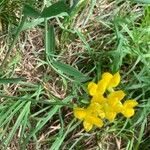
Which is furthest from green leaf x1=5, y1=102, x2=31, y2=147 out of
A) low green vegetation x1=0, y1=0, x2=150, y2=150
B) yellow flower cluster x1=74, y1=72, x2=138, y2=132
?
yellow flower cluster x1=74, y1=72, x2=138, y2=132

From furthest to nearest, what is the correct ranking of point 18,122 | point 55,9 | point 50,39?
point 18,122 < point 50,39 < point 55,9

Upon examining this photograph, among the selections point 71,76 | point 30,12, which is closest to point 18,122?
point 71,76

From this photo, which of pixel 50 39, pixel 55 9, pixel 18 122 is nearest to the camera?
pixel 55 9

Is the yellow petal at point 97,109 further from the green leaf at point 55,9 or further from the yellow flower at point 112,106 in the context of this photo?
the green leaf at point 55,9

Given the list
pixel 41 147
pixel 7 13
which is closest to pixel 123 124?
pixel 41 147

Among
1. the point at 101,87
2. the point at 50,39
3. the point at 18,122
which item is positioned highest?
the point at 50,39

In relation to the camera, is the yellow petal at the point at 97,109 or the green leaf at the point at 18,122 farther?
the green leaf at the point at 18,122

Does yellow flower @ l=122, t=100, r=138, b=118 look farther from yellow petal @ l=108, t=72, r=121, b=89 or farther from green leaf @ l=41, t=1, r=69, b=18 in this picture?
green leaf @ l=41, t=1, r=69, b=18

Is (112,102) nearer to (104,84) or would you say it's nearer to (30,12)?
(104,84)

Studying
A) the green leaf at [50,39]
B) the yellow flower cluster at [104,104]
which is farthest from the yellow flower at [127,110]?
the green leaf at [50,39]

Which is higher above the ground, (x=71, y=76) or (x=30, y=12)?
(x=30, y=12)

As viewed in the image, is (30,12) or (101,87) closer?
(30,12)
